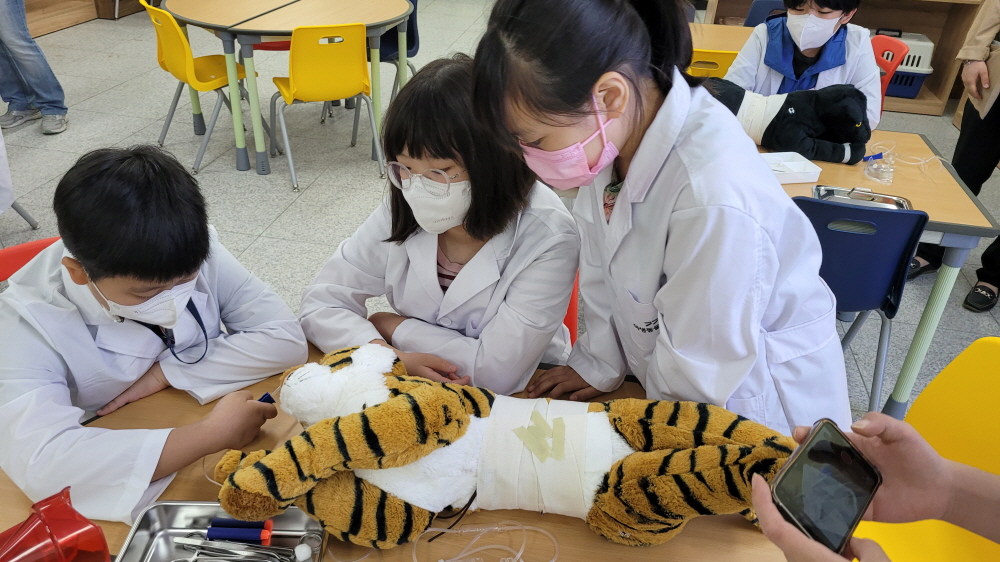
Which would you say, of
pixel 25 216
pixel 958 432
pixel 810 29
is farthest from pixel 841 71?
pixel 25 216

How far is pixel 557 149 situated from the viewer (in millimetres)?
915

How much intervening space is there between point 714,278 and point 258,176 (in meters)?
2.84

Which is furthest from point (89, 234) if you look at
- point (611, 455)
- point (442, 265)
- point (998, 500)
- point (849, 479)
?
point (998, 500)

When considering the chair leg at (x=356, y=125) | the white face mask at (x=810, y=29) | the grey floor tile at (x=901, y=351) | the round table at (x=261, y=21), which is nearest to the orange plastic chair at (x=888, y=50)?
the white face mask at (x=810, y=29)

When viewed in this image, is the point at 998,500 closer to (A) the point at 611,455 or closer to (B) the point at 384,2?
(A) the point at 611,455

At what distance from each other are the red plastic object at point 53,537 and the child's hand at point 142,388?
0.97 ft

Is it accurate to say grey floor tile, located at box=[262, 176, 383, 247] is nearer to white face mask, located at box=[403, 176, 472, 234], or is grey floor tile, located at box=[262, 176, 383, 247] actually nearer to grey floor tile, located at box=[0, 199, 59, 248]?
grey floor tile, located at box=[0, 199, 59, 248]

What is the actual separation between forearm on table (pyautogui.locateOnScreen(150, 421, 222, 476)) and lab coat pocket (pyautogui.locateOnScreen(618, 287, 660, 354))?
62 cm

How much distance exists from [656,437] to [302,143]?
10.5ft

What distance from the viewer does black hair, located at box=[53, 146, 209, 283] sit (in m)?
0.92

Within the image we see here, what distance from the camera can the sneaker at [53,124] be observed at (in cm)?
346

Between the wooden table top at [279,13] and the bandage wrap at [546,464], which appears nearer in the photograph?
the bandage wrap at [546,464]

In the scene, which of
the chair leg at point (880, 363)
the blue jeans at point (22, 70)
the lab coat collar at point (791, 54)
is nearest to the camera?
the chair leg at point (880, 363)

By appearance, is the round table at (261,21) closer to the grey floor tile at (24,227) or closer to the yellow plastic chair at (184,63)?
the yellow plastic chair at (184,63)
